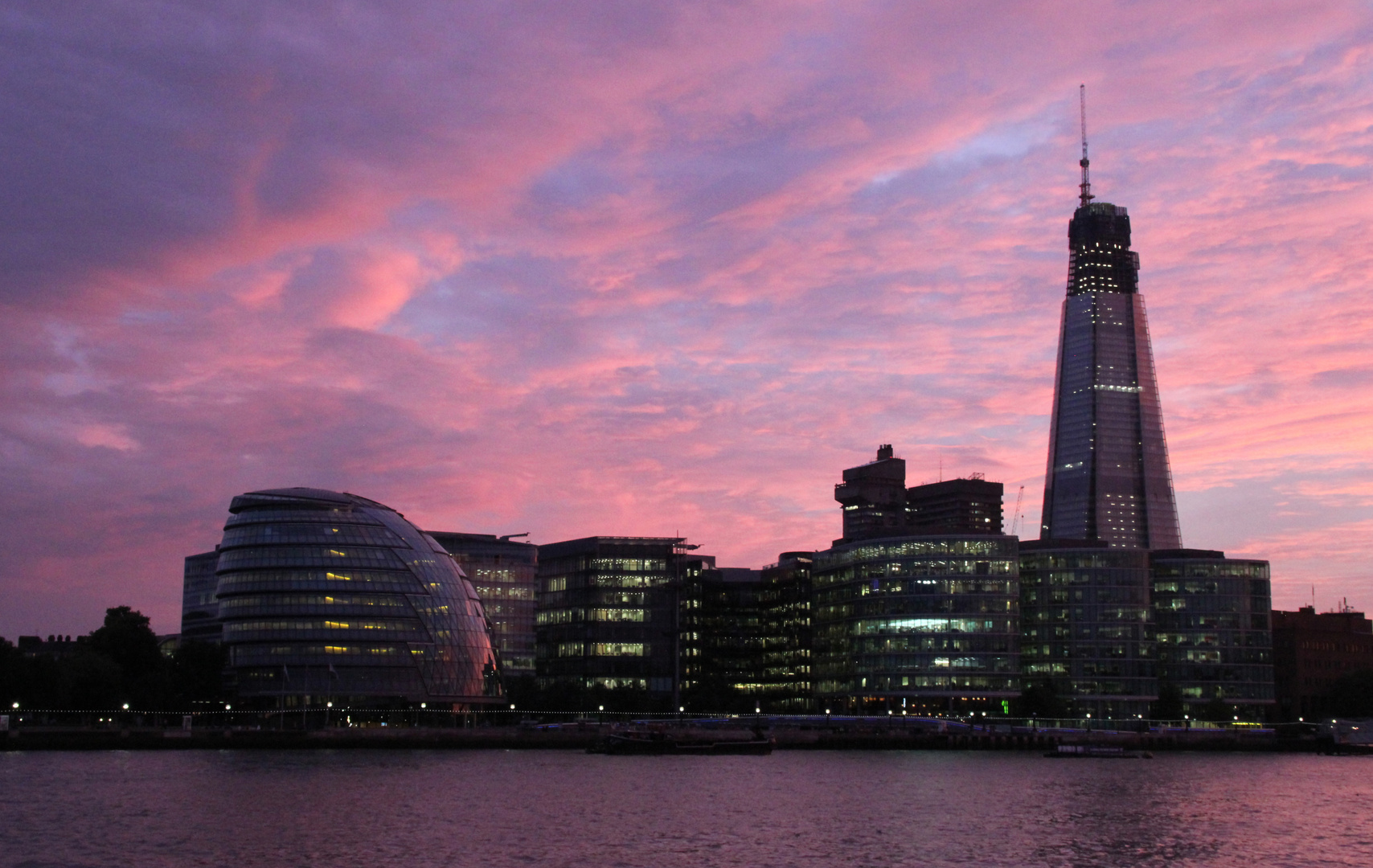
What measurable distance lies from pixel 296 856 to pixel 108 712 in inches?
3923

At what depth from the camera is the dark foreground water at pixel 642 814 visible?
72625 millimetres

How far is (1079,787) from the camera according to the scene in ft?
391

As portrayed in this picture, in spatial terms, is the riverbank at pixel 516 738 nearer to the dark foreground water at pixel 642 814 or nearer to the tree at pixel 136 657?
the dark foreground water at pixel 642 814

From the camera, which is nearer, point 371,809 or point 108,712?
point 371,809

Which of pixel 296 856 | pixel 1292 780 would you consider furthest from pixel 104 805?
pixel 1292 780

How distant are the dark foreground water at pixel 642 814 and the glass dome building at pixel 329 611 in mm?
40783

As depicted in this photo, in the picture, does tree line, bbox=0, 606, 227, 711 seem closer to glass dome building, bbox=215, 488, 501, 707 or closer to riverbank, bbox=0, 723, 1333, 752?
riverbank, bbox=0, 723, 1333, 752

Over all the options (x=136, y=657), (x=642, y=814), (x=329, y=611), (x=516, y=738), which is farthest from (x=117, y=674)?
(x=642, y=814)

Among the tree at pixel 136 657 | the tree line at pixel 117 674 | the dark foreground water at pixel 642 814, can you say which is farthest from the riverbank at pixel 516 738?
the tree at pixel 136 657

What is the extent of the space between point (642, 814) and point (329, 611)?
343 ft

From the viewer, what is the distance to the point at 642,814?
91438 mm

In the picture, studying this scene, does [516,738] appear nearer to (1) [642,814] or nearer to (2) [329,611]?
(2) [329,611]

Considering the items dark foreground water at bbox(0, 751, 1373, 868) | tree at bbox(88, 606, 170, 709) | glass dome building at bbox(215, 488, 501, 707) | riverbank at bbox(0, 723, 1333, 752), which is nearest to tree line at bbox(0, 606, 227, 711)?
tree at bbox(88, 606, 170, 709)

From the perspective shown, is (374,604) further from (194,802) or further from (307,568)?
(194,802)
